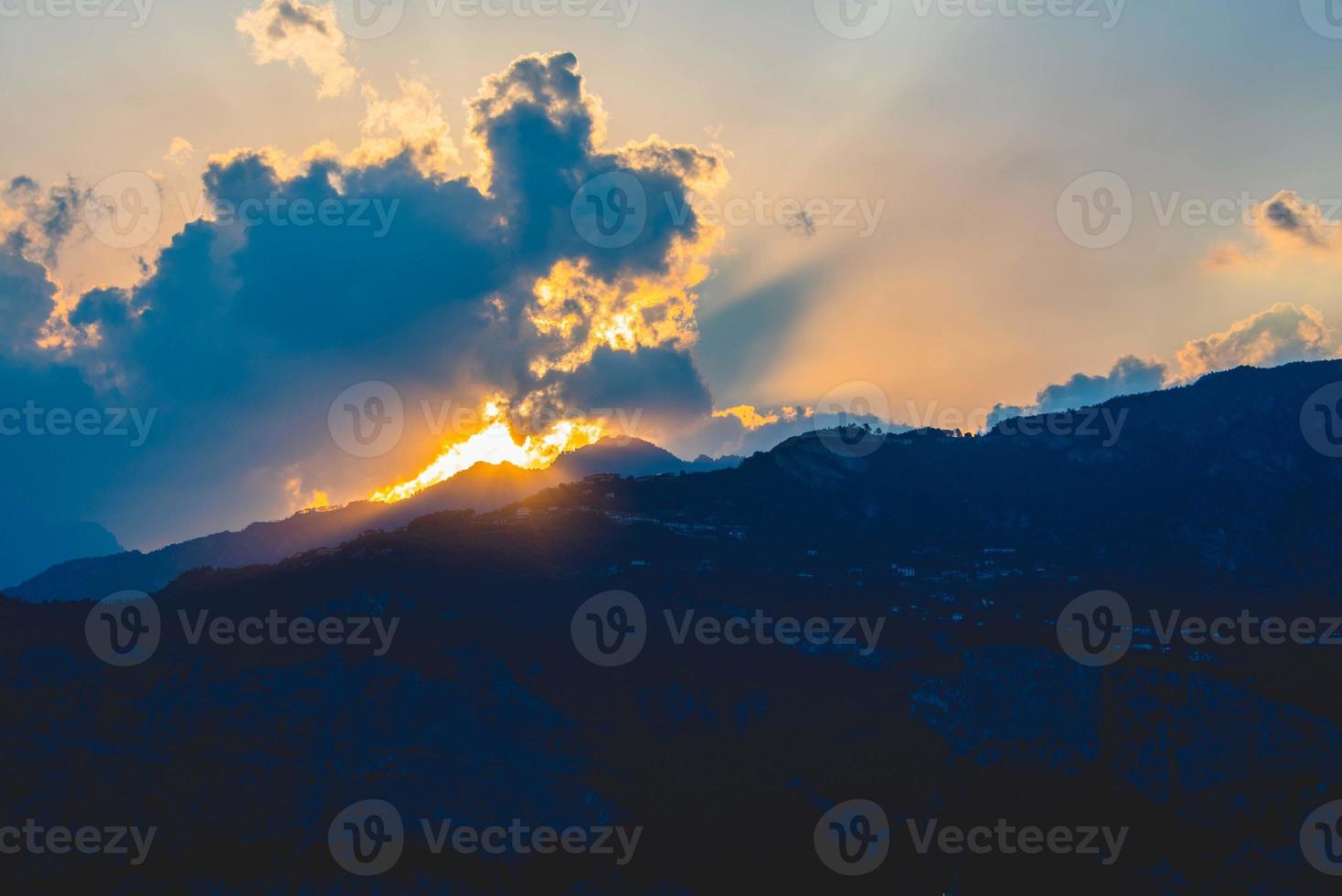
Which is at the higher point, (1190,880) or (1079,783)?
(1079,783)

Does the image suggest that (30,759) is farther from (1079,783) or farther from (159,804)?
(1079,783)

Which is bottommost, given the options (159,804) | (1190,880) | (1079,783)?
(1190,880)

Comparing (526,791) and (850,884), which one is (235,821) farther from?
(850,884)

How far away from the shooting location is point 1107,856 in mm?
183375

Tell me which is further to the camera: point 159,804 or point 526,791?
point 526,791

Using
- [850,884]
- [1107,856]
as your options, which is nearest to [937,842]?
[850,884]

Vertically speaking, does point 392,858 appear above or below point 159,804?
below

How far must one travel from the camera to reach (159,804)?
183 m

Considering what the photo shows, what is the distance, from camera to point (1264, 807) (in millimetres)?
185500

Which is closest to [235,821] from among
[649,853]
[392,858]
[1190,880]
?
[392,858]

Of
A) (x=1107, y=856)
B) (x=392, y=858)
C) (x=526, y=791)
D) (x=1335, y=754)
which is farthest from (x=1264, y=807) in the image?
(x=392, y=858)

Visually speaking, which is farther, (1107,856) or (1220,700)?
(1220,700)

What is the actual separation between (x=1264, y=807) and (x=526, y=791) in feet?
445

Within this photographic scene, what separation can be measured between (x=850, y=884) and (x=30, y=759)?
147644 millimetres
